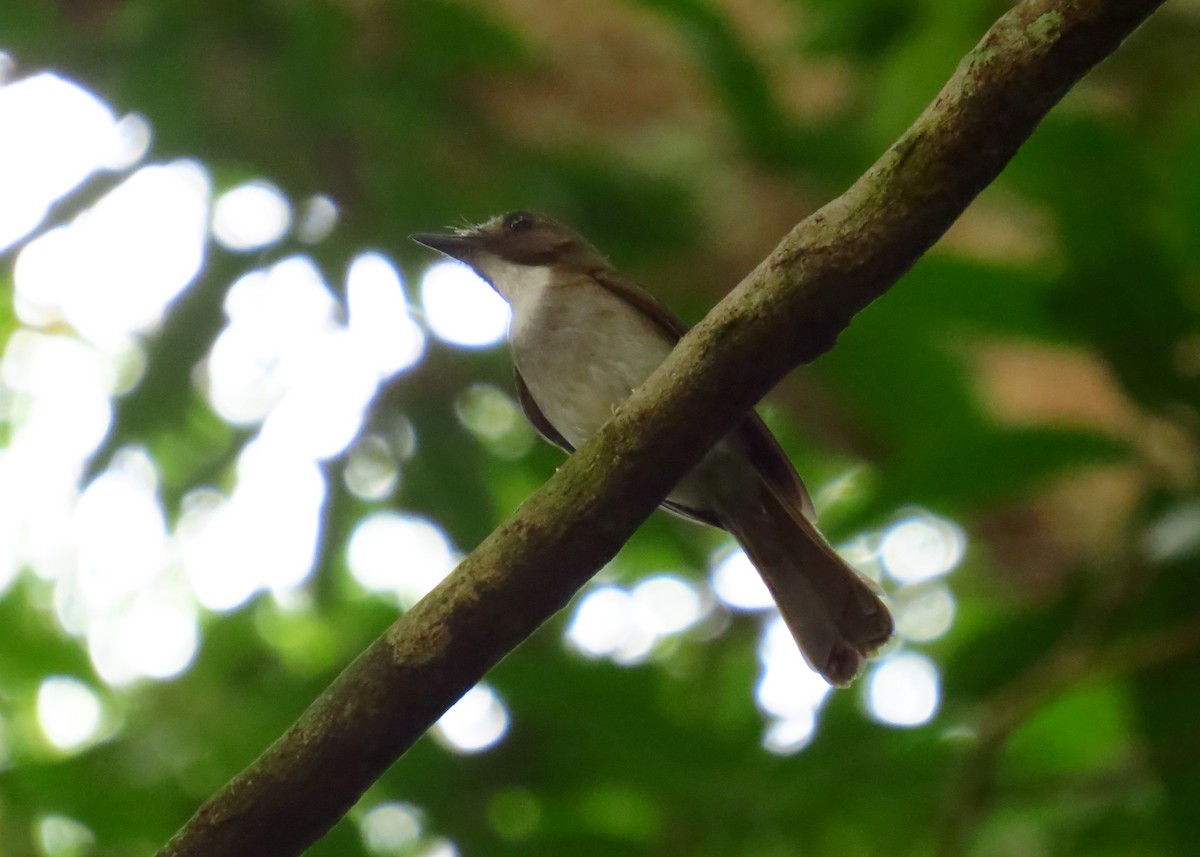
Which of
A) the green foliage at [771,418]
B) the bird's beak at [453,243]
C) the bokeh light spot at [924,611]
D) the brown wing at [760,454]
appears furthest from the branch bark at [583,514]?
the bokeh light spot at [924,611]

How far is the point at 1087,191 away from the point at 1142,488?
798 mm

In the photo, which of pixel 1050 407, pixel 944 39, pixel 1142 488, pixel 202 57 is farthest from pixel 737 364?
pixel 1050 407

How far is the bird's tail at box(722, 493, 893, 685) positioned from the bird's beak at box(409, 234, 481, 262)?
1.27m

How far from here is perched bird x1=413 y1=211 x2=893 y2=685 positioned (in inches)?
137

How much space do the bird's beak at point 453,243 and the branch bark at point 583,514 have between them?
7.11 feet

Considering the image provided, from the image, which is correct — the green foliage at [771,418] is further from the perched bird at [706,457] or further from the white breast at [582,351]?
the white breast at [582,351]

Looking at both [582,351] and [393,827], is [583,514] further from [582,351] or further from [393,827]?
[393,827]

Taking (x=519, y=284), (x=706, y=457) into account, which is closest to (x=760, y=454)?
(x=706, y=457)

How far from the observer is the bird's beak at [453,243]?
4350 millimetres

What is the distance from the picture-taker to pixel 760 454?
3621 mm

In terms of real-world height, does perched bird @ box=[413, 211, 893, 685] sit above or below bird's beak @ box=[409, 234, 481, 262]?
below

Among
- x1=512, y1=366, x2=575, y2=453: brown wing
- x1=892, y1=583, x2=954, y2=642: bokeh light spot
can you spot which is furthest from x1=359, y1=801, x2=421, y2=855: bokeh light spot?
x1=892, y1=583, x2=954, y2=642: bokeh light spot

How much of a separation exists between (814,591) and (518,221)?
158 cm

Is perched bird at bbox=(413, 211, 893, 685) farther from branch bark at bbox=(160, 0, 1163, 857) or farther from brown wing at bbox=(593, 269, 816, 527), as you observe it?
branch bark at bbox=(160, 0, 1163, 857)
